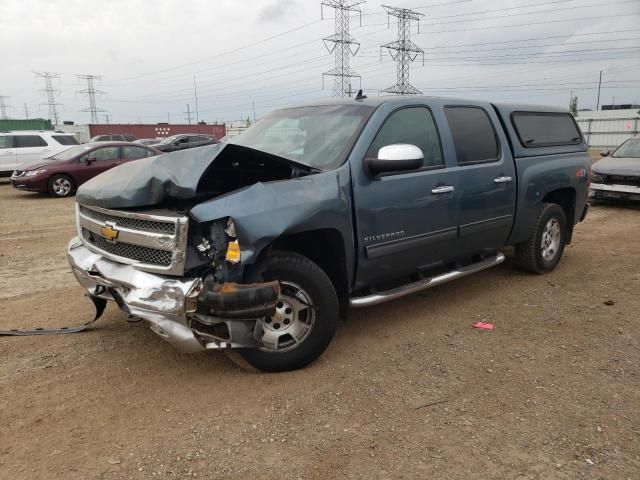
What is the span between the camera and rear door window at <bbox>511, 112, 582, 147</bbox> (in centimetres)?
530

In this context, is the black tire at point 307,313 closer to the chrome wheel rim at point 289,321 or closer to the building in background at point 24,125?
the chrome wheel rim at point 289,321

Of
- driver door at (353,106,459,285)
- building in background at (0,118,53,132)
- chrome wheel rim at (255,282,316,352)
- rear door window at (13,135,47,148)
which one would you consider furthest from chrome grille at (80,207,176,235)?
building in background at (0,118,53,132)

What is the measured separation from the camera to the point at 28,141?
55.3ft

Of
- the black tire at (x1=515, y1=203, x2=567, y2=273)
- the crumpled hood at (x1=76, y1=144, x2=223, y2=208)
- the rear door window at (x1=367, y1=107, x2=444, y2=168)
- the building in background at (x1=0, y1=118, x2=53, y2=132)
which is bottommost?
the black tire at (x1=515, y1=203, x2=567, y2=273)

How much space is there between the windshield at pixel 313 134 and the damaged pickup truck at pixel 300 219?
2 centimetres

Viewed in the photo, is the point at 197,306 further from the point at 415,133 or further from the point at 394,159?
the point at 415,133

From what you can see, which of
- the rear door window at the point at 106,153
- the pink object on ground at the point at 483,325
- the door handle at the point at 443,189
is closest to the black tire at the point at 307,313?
the door handle at the point at 443,189

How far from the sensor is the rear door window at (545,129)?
17.4 feet

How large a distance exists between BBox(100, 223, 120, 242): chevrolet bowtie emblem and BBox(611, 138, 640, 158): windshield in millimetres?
11052

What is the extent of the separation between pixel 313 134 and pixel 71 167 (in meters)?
11.3

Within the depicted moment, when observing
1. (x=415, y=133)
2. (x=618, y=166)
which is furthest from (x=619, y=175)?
(x=415, y=133)

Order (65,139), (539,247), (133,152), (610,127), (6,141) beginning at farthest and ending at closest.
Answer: (610,127) < (65,139) < (6,141) < (133,152) < (539,247)

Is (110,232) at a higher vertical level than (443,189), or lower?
lower

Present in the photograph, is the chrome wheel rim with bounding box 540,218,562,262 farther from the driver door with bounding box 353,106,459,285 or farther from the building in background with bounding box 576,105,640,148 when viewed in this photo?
the building in background with bounding box 576,105,640,148
